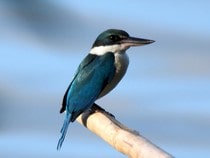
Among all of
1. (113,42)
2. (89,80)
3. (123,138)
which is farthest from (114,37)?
(123,138)

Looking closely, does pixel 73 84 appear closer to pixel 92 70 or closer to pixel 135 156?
pixel 92 70

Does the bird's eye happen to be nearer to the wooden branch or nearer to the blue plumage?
the blue plumage

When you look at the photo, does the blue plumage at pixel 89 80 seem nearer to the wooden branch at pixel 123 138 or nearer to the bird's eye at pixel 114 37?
the bird's eye at pixel 114 37

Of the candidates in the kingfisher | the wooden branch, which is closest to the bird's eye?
the kingfisher

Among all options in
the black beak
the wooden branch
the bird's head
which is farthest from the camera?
the bird's head

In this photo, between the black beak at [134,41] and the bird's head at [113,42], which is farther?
the bird's head at [113,42]

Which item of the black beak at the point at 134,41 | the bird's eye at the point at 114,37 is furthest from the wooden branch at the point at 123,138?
the bird's eye at the point at 114,37

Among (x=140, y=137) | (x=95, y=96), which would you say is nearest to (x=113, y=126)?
(x=140, y=137)
